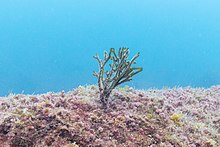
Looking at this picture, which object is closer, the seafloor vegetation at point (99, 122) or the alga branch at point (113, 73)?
the seafloor vegetation at point (99, 122)

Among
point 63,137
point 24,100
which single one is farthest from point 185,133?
point 24,100

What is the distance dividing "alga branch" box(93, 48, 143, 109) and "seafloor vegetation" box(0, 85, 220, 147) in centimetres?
33

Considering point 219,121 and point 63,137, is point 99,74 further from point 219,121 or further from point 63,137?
point 219,121

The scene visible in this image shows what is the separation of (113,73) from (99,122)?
1199mm

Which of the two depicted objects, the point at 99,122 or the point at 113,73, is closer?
the point at 99,122

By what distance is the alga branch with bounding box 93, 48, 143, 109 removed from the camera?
610 centimetres

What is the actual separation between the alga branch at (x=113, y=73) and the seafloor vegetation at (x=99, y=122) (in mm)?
330

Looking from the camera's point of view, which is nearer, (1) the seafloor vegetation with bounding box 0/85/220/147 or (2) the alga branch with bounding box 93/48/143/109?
(1) the seafloor vegetation with bounding box 0/85/220/147

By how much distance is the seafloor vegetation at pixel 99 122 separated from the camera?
4.87m

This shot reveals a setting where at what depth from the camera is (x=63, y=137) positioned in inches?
191

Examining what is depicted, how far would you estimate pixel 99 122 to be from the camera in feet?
17.9

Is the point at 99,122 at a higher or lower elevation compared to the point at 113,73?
lower

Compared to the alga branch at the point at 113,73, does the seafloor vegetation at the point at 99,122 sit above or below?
below

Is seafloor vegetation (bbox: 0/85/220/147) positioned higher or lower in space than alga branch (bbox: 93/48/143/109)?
lower
